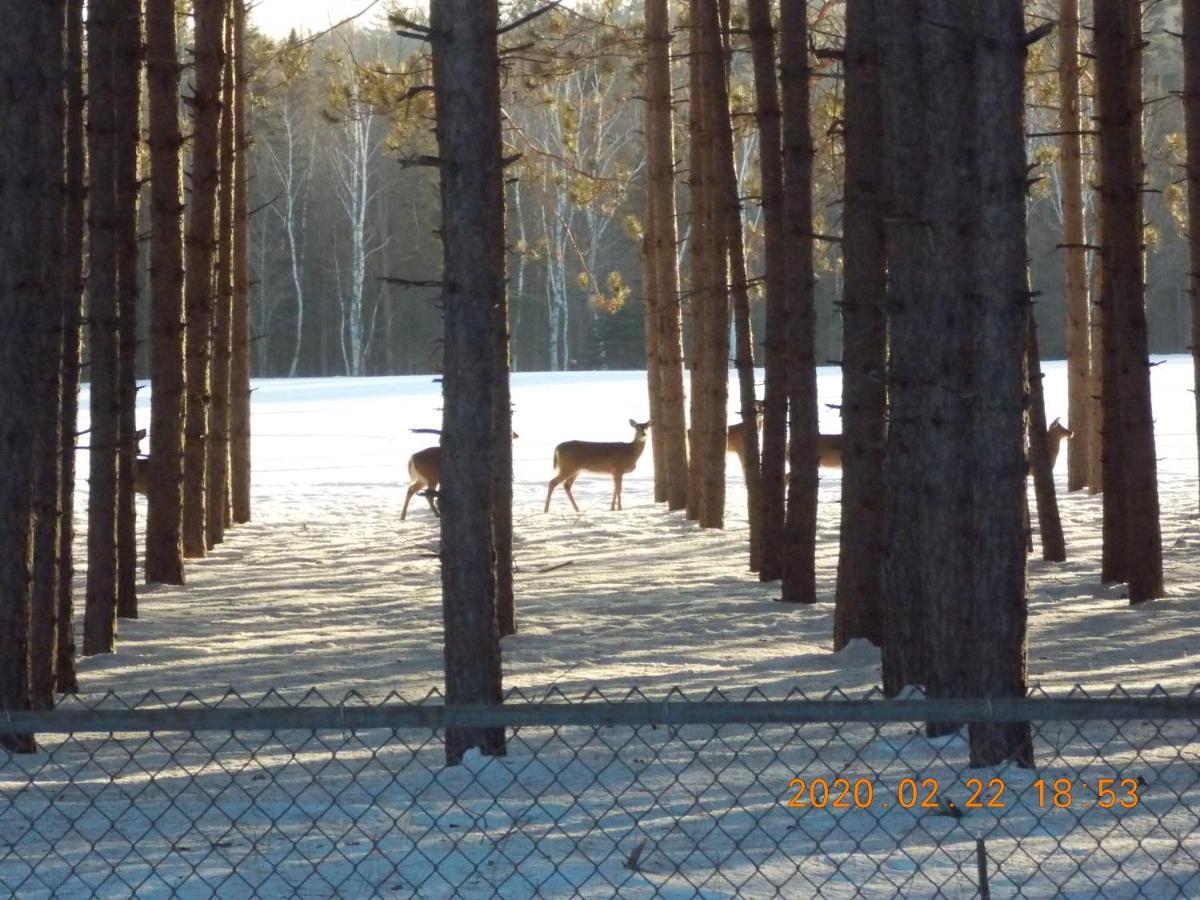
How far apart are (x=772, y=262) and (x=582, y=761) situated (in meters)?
6.64

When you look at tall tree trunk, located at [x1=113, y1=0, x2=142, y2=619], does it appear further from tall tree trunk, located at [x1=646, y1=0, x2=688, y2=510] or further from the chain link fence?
tall tree trunk, located at [x1=646, y1=0, x2=688, y2=510]

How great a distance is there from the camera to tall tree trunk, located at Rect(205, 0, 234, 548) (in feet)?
54.2

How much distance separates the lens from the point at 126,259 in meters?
11.1

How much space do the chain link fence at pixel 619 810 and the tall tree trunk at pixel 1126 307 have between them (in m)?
4.88

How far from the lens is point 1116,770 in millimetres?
6137

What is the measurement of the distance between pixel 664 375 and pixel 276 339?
132ft

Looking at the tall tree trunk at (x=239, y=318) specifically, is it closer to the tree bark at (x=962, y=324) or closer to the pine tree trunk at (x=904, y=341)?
the pine tree trunk at (x=904, y=341)

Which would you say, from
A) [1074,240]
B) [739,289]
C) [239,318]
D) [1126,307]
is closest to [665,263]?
[1074,240]

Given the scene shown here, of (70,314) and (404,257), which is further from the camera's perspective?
(404,257)

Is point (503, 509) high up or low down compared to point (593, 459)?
down

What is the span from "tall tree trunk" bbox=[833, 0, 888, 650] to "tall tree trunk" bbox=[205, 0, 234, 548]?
29.3 feet

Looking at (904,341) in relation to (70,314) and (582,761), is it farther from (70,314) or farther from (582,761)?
(70,314)

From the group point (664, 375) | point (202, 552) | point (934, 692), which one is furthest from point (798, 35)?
point (664, 375)

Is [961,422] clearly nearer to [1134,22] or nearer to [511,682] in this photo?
[511,682]
